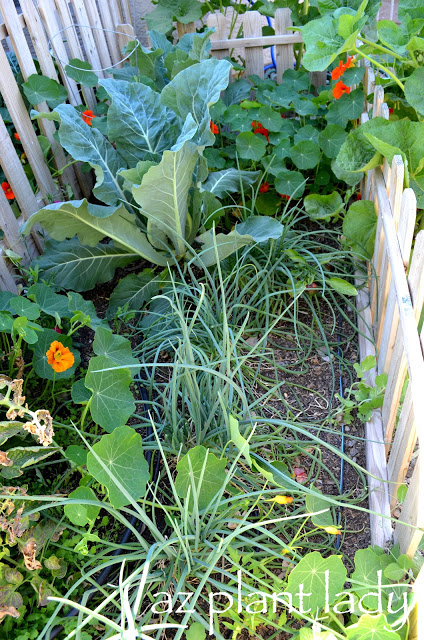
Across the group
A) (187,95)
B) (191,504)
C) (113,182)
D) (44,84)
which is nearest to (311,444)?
(191,504)

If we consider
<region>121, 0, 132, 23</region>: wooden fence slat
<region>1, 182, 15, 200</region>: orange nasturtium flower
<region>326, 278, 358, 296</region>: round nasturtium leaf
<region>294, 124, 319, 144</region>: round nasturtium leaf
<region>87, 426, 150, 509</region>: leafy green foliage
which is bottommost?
<region>326, 278, 358, 296</region>: round nasturtium leaf

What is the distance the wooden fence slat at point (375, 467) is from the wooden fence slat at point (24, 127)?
1.47 meters

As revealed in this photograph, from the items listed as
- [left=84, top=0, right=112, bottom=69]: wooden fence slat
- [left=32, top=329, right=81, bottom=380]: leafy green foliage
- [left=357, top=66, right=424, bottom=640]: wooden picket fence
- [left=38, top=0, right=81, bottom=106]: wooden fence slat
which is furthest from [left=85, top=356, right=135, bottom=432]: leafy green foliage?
[left=84, top=0, right=112, bottom=69]: wooden fence slat

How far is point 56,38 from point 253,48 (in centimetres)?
110

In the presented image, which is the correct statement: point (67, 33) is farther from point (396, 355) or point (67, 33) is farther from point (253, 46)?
point (396, 355)

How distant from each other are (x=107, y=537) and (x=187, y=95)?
1.70m

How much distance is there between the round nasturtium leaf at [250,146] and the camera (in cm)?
251

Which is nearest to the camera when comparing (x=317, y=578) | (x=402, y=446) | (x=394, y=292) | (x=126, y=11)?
(x=317, y=578)

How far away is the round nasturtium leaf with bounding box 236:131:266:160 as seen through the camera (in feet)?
8.24

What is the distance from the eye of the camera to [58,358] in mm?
1705

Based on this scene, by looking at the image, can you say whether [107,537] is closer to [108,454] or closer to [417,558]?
[108,454]

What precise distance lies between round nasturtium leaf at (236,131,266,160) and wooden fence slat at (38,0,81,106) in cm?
88

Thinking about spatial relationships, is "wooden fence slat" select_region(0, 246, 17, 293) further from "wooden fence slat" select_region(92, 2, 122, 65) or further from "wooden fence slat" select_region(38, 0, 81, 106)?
"wooden fence slat" select_region(92, 2, 122, 65)

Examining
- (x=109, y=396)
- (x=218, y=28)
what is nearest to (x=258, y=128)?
(x=218, y=28)
